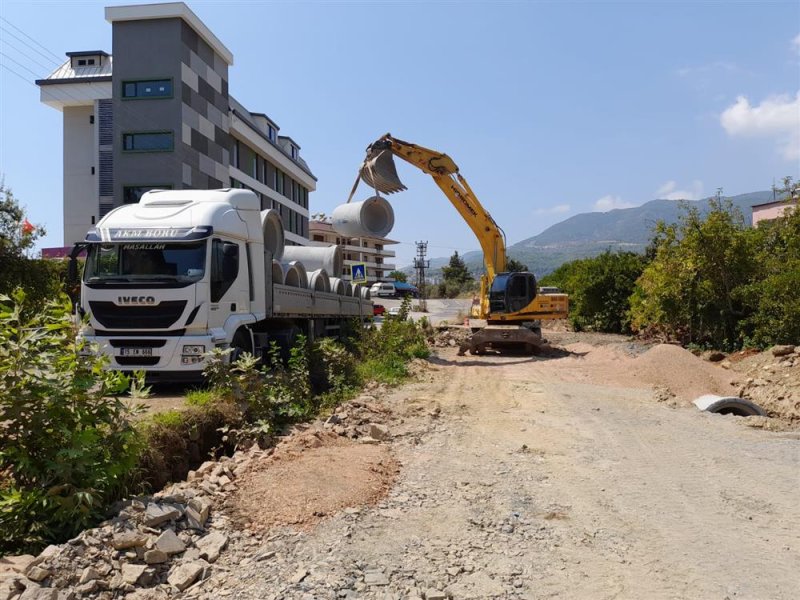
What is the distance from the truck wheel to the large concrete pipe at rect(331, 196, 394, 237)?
5.83m

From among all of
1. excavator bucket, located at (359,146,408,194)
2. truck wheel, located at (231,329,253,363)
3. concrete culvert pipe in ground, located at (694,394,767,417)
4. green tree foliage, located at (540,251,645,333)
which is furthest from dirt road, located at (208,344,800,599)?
green tree foliage, located at (540,251,645,333)

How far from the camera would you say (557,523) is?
4.96 metres

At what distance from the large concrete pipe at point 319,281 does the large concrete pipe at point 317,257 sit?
0.58 meters

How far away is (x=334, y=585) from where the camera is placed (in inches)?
155

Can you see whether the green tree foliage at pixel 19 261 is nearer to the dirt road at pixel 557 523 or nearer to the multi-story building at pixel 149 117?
the dirt road at pixel 557 523

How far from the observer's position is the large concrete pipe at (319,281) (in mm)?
14523

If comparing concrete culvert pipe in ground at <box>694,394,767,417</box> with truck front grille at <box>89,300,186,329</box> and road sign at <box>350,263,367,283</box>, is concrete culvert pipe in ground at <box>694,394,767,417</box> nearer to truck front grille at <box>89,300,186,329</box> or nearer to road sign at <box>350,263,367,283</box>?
truck front grille at <box>89,300,186,329</box>

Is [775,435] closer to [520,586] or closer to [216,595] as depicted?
[520,586]

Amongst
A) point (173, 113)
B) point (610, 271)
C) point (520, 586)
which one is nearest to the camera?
point (520, 586)

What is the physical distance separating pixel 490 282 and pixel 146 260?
11476 mm

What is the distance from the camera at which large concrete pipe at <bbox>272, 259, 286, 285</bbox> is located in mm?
11950

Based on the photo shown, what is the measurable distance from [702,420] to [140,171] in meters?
29.8

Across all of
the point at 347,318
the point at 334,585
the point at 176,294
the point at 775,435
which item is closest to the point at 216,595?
the point at 334,585

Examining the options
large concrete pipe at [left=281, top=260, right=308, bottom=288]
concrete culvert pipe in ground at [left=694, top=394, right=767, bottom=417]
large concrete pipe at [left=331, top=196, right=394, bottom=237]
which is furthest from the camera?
large concrete pipe at [left=331, top=196, right=394, bottom=237]
